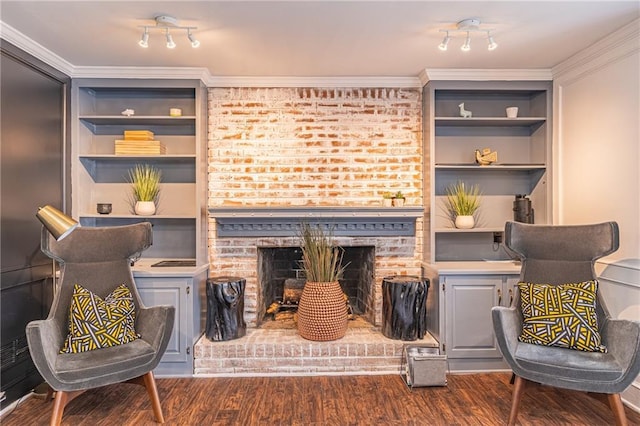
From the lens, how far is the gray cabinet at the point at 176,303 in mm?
3057

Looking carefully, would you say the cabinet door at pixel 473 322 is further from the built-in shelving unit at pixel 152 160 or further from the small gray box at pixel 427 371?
the built-in shelving unit at pixel 152 160

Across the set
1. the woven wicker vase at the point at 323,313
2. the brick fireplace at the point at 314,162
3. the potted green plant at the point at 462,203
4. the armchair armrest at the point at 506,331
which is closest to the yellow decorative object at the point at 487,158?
the potted green plant at the point at 462,203

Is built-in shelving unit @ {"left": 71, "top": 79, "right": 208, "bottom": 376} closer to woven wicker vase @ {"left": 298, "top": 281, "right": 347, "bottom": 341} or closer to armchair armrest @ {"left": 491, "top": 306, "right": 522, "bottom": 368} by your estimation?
woven wicker vase @ {"left": 298, "top": 281, "right": 347, "bottom": 341}

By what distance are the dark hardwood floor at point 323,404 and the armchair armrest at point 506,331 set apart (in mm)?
442

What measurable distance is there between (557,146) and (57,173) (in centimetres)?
416

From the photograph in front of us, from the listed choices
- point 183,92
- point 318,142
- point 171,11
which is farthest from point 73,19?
point 318,142

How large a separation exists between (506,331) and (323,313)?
1.37 m

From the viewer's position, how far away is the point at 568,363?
2.21 metres

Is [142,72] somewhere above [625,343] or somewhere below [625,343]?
above

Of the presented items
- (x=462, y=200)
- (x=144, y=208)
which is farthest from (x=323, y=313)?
(x=144, y=208)

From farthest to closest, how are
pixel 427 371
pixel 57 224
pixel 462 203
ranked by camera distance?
pixel 462 203, pixel 427 371, pixel 57 224

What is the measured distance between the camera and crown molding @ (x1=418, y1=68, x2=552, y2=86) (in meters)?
3.37

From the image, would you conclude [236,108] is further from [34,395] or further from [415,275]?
[34,395]

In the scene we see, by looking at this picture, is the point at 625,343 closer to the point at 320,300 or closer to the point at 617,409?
the point at 617,409
